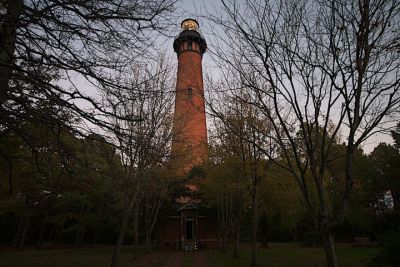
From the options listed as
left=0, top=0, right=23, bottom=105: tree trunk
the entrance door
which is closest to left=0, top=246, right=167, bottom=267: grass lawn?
the entrance door

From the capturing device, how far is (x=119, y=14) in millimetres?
4500

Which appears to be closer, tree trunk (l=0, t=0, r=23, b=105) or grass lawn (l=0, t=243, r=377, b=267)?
tree trunk (l=0, t=0, r=23, b=105)

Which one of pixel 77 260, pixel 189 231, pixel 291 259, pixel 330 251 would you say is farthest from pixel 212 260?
pixel 189 231

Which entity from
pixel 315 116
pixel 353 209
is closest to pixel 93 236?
pixel 353 209

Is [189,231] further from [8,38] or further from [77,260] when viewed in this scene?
[8,38]

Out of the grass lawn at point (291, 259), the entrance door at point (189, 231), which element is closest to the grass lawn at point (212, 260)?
the grass lawn at point (291, 259)

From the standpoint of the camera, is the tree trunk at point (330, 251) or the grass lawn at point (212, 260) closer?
the tree trunk at point (330, 251)

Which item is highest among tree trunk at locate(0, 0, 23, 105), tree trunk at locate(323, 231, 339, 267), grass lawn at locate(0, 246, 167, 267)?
tree trunk at locate(0, 0, 23, 105)

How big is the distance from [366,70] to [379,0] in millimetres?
1204

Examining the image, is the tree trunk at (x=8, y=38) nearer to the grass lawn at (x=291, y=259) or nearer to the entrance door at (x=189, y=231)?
the grass lawn at (x=291, y=259)

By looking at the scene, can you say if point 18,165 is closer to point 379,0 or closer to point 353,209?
point 379,0

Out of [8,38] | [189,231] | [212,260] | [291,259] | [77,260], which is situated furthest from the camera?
[189,231]

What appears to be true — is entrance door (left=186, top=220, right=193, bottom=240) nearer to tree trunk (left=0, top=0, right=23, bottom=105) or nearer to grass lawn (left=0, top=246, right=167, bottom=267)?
grass lawn (left=0, top=246, right=167, bottom=267)

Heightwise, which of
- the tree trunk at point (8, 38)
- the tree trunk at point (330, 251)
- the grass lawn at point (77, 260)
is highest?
the tree trunk at point (8, 38)
